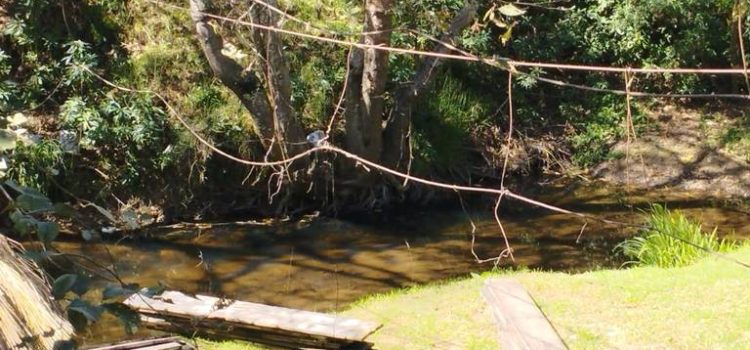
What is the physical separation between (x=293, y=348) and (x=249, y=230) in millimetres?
4432

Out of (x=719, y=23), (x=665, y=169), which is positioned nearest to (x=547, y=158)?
(x=665, y=169)

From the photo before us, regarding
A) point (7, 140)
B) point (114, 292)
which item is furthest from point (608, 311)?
point (7, 140)

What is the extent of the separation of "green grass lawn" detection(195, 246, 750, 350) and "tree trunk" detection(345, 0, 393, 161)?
122 inches

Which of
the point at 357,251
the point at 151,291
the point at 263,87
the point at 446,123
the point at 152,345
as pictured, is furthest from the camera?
the point at 446,123

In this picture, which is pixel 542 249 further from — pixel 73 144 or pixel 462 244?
pixel 73 144

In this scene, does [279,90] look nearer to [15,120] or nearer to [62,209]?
[15,120]

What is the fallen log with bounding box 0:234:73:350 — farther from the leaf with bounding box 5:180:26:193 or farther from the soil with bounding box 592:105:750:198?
the soil with bounding box 592:105:750:198

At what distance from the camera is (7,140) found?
8.11 ft

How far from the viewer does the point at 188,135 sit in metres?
11.0

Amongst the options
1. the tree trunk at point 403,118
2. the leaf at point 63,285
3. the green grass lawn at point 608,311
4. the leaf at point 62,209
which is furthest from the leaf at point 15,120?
the tree trunk at point 403,118

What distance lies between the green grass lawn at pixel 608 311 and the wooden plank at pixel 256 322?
6.7 inches

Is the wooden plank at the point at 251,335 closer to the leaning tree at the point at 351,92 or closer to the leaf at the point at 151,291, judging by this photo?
the leaning tree at the point at 351,92

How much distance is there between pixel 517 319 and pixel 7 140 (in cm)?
449

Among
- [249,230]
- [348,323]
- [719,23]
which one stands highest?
[719,23]
